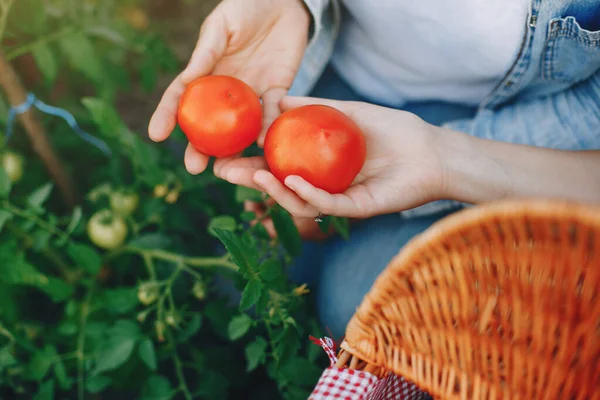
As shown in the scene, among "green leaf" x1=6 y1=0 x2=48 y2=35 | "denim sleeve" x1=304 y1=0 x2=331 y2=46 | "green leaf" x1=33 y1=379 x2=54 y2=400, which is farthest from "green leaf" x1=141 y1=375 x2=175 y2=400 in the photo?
"green leaf" x1=6 y1=0 x2=48 y2=35

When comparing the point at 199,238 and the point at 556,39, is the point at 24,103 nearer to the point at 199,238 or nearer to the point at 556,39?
the point at 199,238

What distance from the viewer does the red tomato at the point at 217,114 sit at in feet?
2.97

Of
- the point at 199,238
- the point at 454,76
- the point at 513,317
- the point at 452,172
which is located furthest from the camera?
the point at 199,238

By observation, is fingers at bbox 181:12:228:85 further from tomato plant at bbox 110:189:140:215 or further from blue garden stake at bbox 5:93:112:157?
blue garden stake at bbox 5:93:112:157

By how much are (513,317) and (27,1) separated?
4.72ft

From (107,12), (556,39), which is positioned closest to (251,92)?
(556,39)

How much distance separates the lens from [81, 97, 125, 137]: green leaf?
111cm

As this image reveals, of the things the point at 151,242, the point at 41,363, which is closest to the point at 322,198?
the point at 151,242

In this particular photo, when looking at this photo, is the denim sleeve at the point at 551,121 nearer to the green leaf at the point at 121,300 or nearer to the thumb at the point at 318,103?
the thumb at the point at 318,103

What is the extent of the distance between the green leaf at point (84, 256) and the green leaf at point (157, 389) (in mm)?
309

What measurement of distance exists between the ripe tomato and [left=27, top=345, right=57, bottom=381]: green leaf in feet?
0.95

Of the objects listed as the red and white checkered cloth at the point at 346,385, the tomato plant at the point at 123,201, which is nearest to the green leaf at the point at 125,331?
the tomato plant at the point at 123,201

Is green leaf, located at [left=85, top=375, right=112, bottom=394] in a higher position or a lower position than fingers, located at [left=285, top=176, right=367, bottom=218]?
lower

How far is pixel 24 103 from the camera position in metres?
1.32
